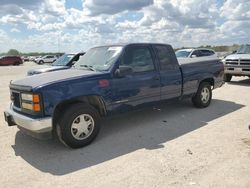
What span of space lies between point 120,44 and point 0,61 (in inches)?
1583

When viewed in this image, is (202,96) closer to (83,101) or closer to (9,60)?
(83,101)

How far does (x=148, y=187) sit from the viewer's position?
3451 millimetres

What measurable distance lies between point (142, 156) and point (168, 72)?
2.55 m

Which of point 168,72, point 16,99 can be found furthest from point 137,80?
point 16,99

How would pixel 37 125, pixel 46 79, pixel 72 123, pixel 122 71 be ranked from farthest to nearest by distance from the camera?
pixel 122 71 → pixel 46 79 → pixel 72 123 → pixel 37 125

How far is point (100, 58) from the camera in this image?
570cm

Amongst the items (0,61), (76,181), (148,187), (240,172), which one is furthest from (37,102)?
(0,61)

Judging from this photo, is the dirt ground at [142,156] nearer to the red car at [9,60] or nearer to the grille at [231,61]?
the grille at [231,61]

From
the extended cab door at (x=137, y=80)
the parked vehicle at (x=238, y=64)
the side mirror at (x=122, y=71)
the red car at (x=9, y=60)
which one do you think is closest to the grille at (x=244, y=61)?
the parked vehicle at (x=238, y=64)

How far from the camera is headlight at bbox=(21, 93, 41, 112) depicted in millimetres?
4375

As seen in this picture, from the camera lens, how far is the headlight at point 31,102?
4375mm

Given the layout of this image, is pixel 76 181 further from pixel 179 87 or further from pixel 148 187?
pixel 179 87

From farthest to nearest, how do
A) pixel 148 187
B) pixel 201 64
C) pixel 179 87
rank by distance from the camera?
pixel 201 64 → pixel 179 87 → pixel 148 187

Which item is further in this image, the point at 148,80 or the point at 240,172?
the point at 148,80
